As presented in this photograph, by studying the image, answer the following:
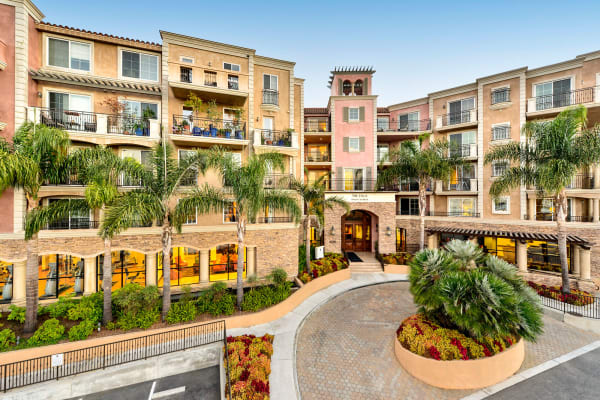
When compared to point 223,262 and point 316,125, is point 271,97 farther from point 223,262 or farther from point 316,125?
point 223,262

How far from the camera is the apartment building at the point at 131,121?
12047 mm

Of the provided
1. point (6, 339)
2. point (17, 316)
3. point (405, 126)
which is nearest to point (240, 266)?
point (6, 339)

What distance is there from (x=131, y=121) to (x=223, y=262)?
429 inches

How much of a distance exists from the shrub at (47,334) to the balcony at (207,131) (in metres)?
10.8

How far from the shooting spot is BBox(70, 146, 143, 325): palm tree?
941 cm

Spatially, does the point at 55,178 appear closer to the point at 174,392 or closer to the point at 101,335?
the point at 101,335

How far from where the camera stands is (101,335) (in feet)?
30.9

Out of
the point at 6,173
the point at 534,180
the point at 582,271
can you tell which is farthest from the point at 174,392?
the point at 582,271

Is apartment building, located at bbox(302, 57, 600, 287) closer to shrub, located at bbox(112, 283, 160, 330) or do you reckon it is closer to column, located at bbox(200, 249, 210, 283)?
column, located at bbox(200, 249, 210, 283)

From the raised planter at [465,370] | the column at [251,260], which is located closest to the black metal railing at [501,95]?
the raised planter at [465,370]

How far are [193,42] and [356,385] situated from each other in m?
21.6

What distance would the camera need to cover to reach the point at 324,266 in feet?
55.4

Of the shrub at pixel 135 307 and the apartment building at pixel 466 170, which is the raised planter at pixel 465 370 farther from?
the apartment building at pixel 466 170

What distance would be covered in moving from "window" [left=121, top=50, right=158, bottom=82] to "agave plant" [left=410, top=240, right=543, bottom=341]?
20062 mm
